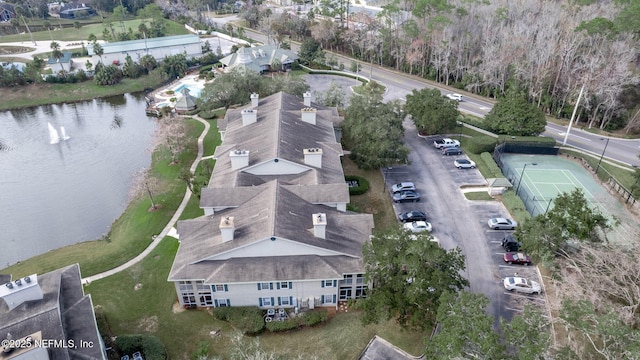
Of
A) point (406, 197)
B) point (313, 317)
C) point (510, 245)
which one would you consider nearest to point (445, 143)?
point (406, 197)

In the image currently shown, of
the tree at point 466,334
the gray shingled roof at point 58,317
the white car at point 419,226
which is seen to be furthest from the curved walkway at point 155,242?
the tree at point 466,334

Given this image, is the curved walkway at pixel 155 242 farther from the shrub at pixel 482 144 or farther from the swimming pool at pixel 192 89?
the shrub at pixel 482 144

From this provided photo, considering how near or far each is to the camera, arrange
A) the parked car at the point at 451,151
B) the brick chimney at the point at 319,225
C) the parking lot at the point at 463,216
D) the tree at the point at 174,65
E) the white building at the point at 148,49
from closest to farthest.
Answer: the brick chimney at the point at 319,225
the parking lot at the point at 463,216
the parked car at the point at 451,151
the tree at the point at 174,65
the white building at the point at 148,49

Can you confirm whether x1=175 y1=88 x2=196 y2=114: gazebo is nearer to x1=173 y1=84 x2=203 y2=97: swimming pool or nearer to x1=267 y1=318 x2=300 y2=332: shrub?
x1=173 y1=84 x2=203 y2=97: swimming pool

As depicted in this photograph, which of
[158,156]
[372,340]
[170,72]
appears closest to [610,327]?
[372,340]

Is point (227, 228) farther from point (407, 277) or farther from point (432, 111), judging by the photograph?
point (432, 111)
